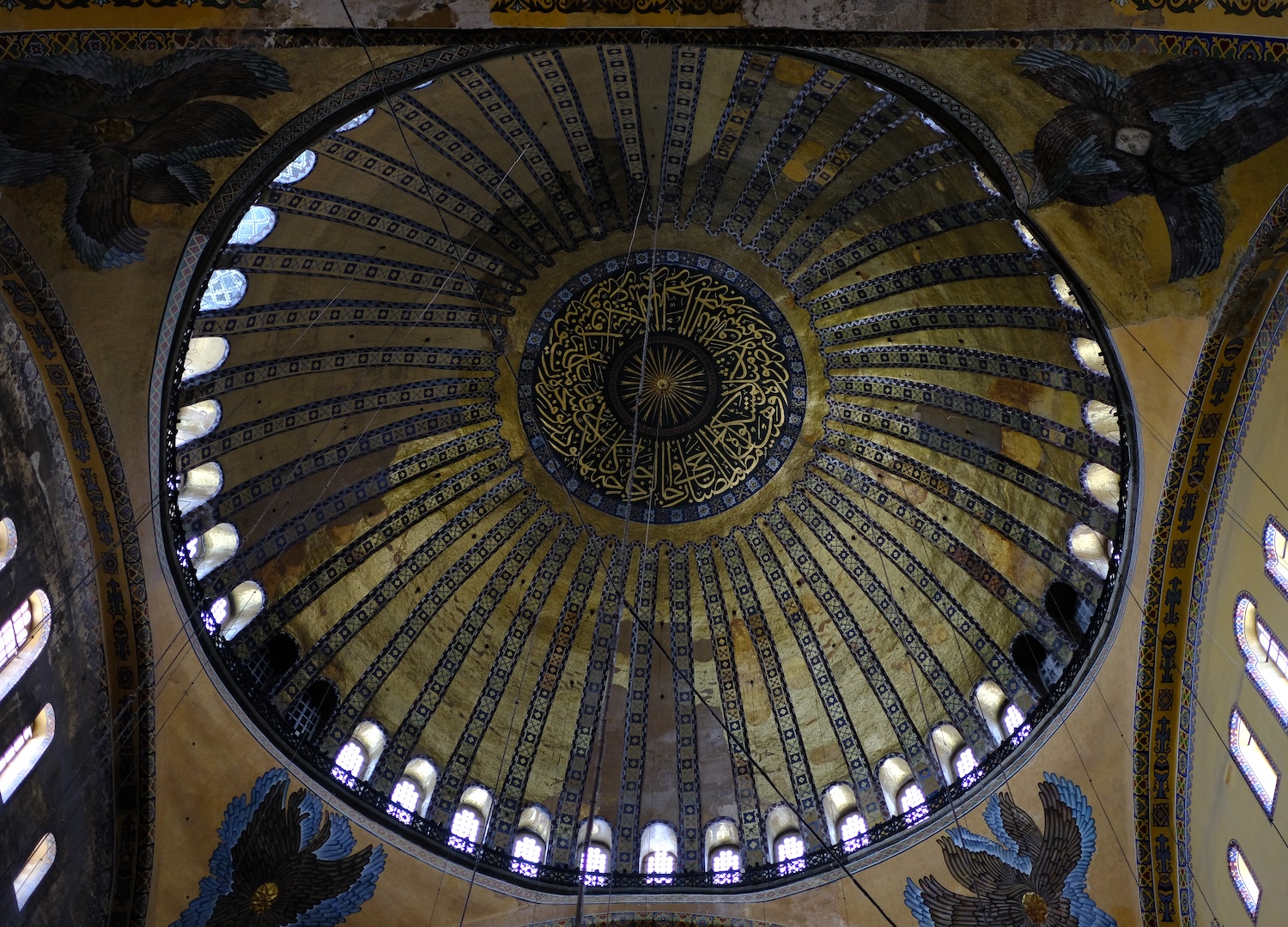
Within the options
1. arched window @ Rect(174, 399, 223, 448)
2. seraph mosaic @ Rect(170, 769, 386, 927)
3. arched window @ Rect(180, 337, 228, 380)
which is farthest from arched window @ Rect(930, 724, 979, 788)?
arched window @ Rect(180, 337, 228, 380)

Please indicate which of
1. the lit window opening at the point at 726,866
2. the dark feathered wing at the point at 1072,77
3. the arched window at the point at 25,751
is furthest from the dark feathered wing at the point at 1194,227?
the arched window at the point at 25,751

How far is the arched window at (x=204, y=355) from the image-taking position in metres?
12.2

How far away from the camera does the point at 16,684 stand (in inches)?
398

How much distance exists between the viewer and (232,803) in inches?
500

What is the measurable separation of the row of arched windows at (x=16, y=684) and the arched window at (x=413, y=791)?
406 cm

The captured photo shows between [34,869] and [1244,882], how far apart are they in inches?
428

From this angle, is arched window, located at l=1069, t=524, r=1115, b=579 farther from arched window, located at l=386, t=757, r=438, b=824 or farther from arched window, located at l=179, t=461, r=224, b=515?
arched window, located at l=179, t=461, r=224, b=515

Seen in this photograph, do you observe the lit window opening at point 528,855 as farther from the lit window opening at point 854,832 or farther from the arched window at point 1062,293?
the arched window at point 1062,293

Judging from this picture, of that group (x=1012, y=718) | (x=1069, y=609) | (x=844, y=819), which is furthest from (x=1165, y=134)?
(x=844, y=819)

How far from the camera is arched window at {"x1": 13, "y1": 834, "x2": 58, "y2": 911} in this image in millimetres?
10141

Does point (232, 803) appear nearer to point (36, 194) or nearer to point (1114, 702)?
point (36, 194)

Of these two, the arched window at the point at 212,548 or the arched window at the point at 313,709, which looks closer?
the arched window at the point at 212,548

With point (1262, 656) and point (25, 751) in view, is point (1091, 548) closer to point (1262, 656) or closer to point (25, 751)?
point (1262, 656)

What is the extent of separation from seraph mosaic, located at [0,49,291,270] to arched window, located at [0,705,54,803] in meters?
4.15
